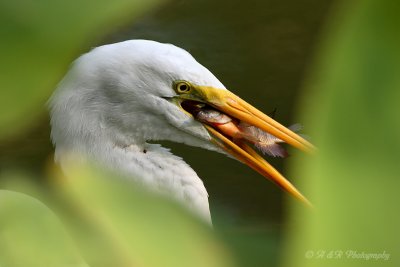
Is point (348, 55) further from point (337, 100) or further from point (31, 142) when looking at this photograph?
point (31, 142)

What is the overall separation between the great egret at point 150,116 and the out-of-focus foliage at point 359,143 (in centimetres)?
133

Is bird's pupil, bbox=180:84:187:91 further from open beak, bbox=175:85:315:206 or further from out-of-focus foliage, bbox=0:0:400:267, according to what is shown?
out-of-focus foliage, bbox=0:0:400:267

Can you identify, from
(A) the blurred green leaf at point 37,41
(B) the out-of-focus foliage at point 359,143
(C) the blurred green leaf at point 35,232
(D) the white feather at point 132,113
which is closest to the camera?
(B) the out-of-focus foliage at point 359,143

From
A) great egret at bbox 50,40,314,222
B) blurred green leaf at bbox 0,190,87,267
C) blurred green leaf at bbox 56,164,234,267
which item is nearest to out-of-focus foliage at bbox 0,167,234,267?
blurred green leaf at bbox 56,164,234,267

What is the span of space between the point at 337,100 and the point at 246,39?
398cm

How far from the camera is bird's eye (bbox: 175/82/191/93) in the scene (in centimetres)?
184

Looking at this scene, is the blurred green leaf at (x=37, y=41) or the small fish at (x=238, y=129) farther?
the small fish at (x=238, y=129)

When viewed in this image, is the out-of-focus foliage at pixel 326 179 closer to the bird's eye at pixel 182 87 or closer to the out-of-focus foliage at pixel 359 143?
the out-of-focus foliage at pixel 359 143

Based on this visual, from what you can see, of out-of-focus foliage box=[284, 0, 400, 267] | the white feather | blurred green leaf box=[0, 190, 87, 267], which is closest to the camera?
out-of-focus foliage box=[284, 0, 400, 267]

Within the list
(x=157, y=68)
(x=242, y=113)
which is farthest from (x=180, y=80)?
(x=242, y=113)

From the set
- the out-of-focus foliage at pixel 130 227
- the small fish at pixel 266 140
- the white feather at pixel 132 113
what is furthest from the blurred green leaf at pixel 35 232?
the small fish at pixel 266 140

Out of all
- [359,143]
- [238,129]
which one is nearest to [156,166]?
[238,129]

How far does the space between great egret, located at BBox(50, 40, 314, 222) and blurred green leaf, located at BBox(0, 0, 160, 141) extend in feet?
3.84

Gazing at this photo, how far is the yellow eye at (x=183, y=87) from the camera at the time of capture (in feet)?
6.03
